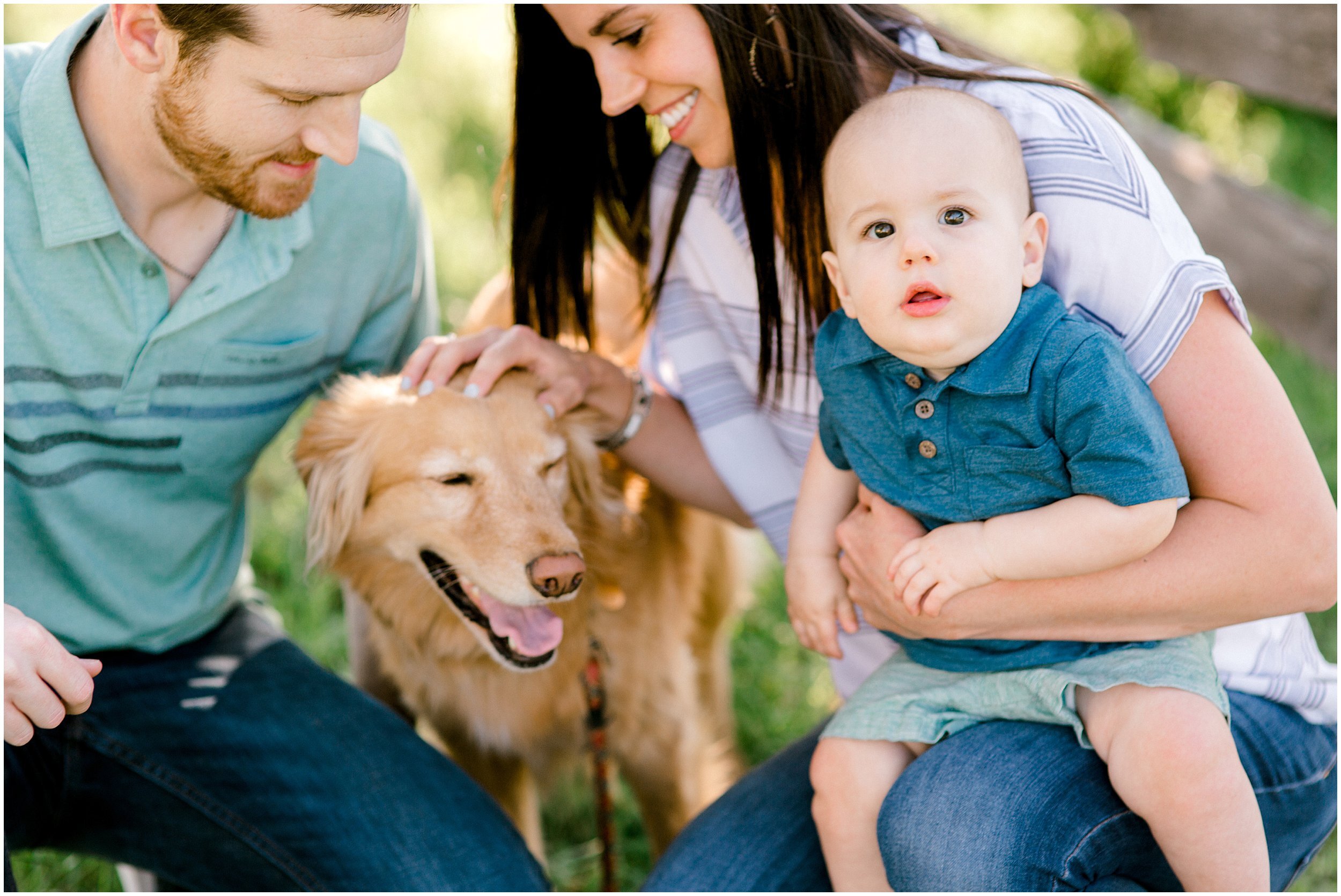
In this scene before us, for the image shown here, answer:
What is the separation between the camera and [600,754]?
7.30 feet

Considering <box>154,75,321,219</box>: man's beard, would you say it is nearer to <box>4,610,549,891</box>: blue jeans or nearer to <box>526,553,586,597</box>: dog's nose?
<box>526,553,586,597</box>: dog's nose

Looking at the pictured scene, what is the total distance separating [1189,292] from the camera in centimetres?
149

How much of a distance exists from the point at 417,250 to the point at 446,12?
403 cm

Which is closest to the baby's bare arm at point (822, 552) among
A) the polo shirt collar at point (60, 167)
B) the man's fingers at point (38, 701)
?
the man's fingers at point (38, 701)

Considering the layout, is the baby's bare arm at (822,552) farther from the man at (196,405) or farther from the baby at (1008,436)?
the man at (196,405)

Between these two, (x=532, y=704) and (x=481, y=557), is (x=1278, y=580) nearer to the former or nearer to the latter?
(x=481, y=557)

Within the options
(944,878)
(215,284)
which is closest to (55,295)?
(215,284)

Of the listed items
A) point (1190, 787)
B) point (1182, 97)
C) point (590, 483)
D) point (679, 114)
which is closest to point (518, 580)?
point (590, 483)

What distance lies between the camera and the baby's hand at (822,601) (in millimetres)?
1781

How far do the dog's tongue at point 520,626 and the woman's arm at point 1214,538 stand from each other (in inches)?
28.4

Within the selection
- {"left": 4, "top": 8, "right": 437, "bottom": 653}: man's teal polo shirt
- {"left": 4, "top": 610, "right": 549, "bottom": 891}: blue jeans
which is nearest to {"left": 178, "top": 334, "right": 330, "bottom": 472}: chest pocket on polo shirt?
{"left": 4, "top": 8, "right": 437, "bottom": 653}: man's teal polo shirt

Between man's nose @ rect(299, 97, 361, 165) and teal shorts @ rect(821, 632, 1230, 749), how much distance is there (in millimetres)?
1168

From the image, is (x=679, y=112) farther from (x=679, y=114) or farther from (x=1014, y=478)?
(x=1014, y=478)

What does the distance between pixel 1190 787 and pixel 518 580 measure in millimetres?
1063
